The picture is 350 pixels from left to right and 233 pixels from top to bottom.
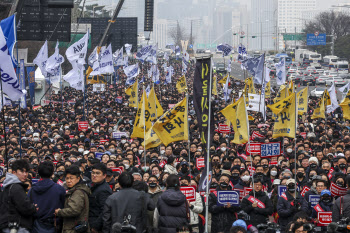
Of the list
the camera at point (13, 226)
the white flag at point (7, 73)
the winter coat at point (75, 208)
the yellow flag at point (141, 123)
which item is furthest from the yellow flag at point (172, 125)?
the camera at point (13, 226)

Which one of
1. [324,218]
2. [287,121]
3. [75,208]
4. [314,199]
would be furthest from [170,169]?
[75,208]

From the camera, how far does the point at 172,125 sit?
450 inches

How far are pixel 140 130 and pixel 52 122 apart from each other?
7.75 metres

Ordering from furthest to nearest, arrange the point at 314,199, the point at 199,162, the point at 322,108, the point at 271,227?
the point at 322,108 → the point at 199,162 → the point at 314,199 → the point at 271,227

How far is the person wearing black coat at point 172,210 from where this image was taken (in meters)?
7.66

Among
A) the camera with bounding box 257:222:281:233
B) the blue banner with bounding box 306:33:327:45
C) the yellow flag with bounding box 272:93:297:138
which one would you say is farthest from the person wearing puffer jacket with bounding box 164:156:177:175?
the blue banner with bounding box 306:33:327:45

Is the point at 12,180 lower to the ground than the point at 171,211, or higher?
higher

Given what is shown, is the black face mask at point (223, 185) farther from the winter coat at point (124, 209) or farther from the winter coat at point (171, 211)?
the winter coat at point (124, 209)

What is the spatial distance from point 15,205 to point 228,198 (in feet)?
9.73

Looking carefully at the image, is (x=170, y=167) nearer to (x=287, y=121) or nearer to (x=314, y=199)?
(x=287, y=121)

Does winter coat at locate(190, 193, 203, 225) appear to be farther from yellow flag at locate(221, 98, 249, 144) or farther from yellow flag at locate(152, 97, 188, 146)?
yellow flag at locate(221, 98, 249, 144)

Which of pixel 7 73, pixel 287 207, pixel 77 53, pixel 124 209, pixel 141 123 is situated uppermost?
pixel 77 53

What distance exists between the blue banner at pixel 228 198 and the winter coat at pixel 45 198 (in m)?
2.44

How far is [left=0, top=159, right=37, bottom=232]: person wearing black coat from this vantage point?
6891mm
